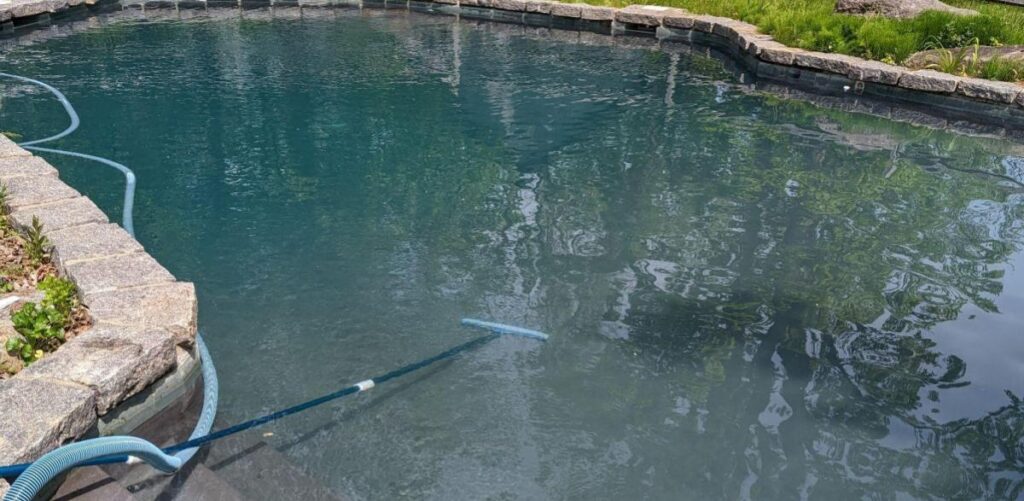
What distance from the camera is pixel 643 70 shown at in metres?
10.4

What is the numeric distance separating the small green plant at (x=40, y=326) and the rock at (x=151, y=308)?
107mm

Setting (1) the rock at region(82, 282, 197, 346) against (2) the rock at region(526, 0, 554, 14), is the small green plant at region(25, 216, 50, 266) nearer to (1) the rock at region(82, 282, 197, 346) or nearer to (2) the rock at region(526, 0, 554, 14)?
(1) the rock at region(82, 282, 197, 346)

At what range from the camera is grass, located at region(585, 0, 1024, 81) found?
381 inches

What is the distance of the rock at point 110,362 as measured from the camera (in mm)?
3000

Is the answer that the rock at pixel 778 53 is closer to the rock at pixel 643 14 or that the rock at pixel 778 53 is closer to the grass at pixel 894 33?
the grass at pixel 894 33

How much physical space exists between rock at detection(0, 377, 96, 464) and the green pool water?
0.74m

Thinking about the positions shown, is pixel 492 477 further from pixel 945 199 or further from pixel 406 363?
pixel 945 199

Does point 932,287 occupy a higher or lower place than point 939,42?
→ lower

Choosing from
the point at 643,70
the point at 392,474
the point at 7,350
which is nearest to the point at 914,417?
the point at 392,474

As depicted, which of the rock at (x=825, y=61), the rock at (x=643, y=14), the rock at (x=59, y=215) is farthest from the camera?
the rock at (x=643, y=14)

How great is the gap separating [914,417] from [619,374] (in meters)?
1.28

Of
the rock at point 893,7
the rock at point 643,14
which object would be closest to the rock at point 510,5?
the rock at point 643,14

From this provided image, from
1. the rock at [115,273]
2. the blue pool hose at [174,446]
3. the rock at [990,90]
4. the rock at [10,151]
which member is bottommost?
the blue pool hose at [174,446]

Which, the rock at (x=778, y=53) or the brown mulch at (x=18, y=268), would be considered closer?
the brown mulch at (x=18, y=268)
